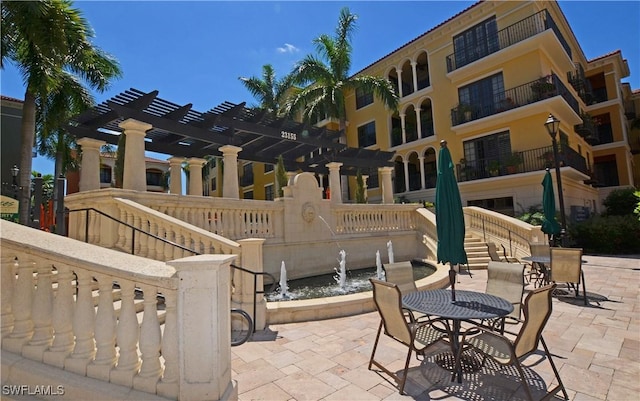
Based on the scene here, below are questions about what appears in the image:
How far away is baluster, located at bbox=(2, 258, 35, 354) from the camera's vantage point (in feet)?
8.75

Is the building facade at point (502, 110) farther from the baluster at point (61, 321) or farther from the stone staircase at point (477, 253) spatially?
the baluster at point (61, 321)

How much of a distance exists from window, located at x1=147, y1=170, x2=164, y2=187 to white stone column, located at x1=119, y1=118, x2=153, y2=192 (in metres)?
42.3

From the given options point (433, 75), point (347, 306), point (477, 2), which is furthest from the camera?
point (433, 75)

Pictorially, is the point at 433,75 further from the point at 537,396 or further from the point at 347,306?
the point at 537,396

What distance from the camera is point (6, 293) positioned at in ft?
8.79

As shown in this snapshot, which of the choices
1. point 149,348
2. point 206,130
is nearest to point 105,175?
point 206,130

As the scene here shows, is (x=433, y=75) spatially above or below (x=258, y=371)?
above

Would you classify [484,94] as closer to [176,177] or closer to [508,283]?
[508,283]

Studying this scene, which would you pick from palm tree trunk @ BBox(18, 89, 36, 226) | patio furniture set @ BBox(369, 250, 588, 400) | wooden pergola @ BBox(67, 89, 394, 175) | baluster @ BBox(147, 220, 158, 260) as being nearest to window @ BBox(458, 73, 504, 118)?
wooden pergola @ BBox(67, 89, 394, 175)

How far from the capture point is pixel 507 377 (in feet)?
11.6

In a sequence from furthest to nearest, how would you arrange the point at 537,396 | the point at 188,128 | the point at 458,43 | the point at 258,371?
the point at 458,43 → the point at 188,128 → the point at 258,371 → the point at 537,396

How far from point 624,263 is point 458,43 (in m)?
16.0

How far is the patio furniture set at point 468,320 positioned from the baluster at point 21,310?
3546mm

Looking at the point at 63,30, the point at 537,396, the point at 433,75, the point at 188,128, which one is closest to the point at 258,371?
the point at 537,396
